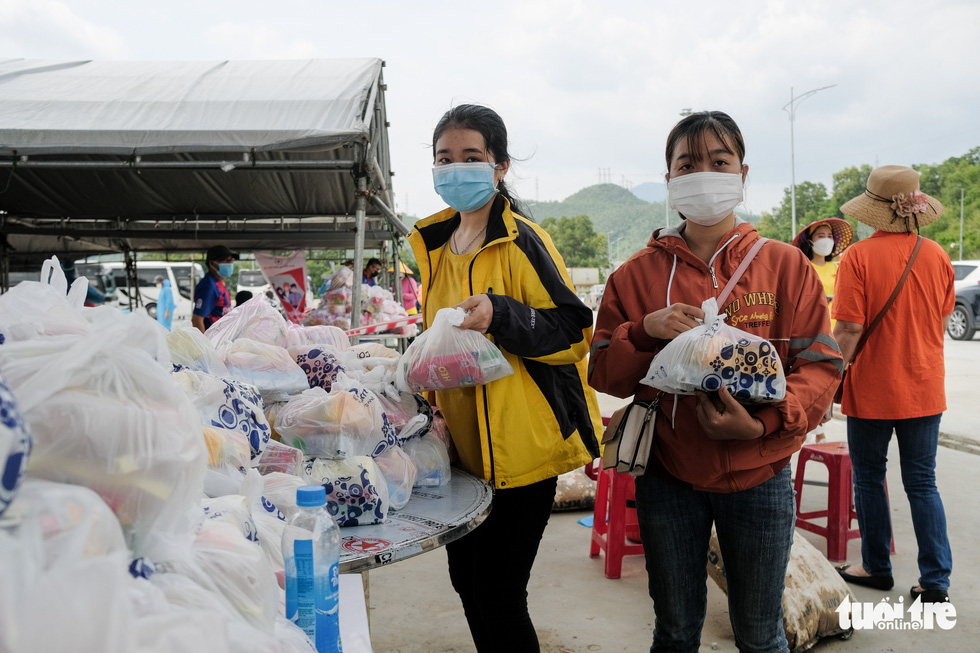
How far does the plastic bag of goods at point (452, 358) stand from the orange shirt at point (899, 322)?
214cm

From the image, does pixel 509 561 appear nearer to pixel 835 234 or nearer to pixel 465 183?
pixel 465 183

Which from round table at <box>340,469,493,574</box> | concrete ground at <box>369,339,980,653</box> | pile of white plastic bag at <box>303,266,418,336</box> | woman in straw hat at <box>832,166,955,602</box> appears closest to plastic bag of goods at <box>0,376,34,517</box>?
round table at <box>340,469,493,574</box>

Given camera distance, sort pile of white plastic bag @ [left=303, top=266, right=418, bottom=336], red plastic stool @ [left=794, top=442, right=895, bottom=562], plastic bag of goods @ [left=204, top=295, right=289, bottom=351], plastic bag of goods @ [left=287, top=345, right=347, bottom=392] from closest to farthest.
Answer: plastic bag of goods @ [left=287, top=345, right=347, bottom=392] → plastic bag of goods @ [left=204, top=295, right=289, bottom=351] → red plastic stool @ [left=794, top=442, right=895, bottom=562] → pile of white plastic bag @ [left=303, top=266, right=418, bottom=336]

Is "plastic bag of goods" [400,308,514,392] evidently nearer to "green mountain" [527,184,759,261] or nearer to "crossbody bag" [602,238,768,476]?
"crossbody bag" [602,238,768,476]

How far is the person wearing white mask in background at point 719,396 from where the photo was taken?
1.78 metres

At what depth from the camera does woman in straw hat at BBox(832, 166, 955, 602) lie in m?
3.16

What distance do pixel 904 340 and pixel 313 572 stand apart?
3.11 m

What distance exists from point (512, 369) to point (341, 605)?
861 millimetres

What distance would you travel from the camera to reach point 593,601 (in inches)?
137

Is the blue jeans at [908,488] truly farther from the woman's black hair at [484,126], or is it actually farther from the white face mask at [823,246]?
the white face mask at [823,246]

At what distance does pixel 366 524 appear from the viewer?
1.83 metres

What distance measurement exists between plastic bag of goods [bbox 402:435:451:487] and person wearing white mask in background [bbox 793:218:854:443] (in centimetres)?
423

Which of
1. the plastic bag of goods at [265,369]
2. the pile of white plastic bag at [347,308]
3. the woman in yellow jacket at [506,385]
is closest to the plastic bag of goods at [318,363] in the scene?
the plastic bag of goods at [265,369]

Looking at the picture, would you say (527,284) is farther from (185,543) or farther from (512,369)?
(185,543)
